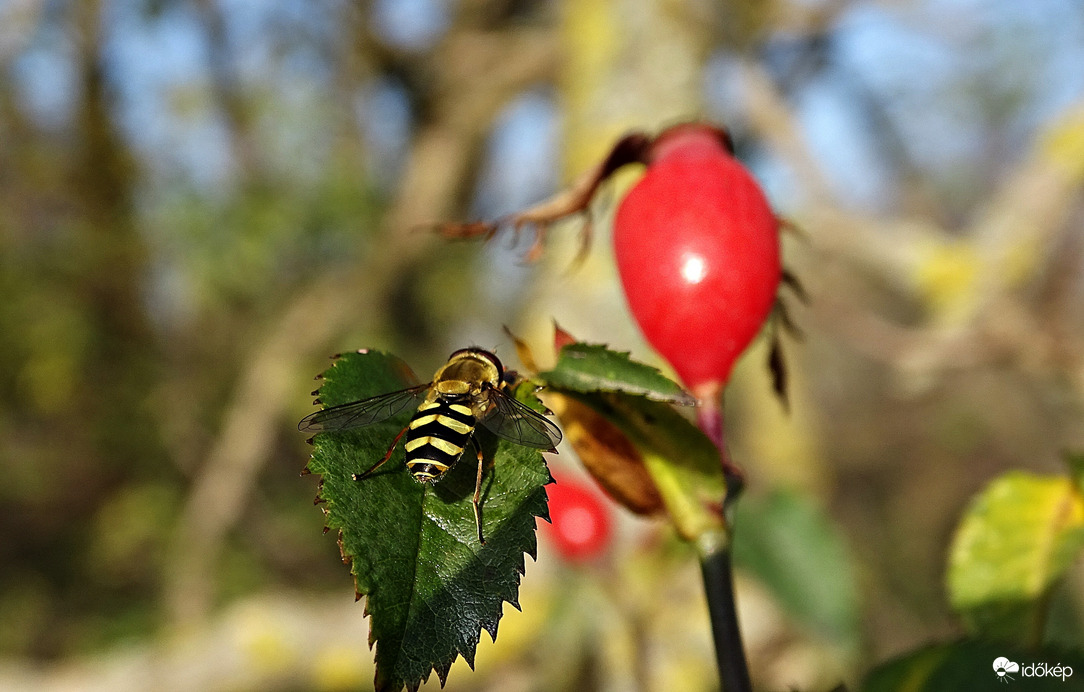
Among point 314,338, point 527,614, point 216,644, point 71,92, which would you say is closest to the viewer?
point 527,614

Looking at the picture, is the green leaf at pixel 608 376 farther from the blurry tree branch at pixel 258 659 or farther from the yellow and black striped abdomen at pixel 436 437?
the blurry tree branch at pixel 258 659

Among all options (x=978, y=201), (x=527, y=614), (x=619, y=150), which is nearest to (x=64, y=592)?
(x=527, y=614)

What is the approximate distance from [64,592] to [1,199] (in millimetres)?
2138

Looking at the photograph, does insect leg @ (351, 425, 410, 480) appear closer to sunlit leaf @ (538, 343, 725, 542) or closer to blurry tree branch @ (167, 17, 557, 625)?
sunlit leaf @ (538, 343, 725, 542)

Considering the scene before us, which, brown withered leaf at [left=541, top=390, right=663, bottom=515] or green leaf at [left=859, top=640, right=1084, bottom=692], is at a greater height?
brown withered leaf at [left=541, top=390, right=663, bottom=515]

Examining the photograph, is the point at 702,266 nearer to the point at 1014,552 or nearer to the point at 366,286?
the point at 1014,552

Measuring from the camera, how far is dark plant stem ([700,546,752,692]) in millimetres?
286

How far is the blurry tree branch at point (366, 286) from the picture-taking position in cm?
247

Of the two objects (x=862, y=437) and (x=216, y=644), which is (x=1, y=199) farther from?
(x=862, y=437)

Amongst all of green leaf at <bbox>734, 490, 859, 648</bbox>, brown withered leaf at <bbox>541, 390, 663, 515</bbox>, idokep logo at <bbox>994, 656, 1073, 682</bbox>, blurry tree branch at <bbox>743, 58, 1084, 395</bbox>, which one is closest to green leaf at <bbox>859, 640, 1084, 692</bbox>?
idokep logo at <bbox>994, 656, 1073, 682</bbox>

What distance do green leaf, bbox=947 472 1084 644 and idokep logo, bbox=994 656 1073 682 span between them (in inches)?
4.7

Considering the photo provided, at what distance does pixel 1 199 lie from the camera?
301cm

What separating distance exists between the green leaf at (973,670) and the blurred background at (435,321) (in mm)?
83

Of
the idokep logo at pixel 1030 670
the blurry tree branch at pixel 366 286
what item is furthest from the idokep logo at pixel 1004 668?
the blurry tree branch at pixel 366 286
